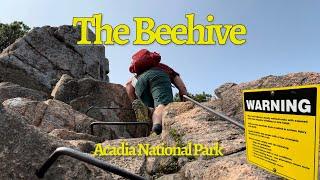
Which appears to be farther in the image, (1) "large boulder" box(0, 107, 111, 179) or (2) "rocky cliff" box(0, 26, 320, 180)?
(2) "rocky cliff" box(0, 26, 320, 180)

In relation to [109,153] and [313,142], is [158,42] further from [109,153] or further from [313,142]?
[313,142]

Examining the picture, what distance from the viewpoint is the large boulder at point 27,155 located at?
5.15 meters

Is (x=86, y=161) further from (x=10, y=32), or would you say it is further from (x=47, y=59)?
(x=10, y=32)

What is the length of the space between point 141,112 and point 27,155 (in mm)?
12760

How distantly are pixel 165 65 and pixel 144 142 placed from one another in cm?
343

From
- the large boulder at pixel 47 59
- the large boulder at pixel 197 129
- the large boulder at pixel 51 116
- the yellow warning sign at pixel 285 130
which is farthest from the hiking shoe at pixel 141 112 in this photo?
the yellow warning sign at pixel 285 130

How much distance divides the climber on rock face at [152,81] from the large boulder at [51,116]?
8.32ft

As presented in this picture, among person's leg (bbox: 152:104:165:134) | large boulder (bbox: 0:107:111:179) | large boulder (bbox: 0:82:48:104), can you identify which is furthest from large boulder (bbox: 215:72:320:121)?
large boulder (bbox: 0:82:48:104)

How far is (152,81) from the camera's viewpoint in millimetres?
10992

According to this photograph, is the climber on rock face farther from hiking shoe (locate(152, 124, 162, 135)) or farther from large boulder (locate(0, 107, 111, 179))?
large boulder (locate(0, 107, 111, 179))

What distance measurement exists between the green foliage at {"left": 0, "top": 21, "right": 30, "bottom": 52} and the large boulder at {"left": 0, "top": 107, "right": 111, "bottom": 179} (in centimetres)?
5158

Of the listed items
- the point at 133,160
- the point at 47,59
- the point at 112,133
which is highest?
the point at 47,59

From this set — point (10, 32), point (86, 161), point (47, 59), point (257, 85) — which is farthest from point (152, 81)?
point (10, 32)

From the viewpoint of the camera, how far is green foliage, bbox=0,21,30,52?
54281mm
